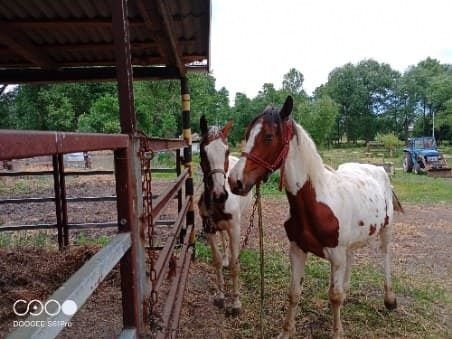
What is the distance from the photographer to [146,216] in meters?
1.62

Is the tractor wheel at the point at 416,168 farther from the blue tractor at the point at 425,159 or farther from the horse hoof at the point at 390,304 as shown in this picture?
the horse hoof at the point at 390,304

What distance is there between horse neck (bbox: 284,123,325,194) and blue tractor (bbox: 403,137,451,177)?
15.9 metres

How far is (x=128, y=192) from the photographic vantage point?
51.7 inches

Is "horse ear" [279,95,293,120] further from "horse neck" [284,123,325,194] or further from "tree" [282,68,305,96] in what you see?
"tree" [282,68,305,96]

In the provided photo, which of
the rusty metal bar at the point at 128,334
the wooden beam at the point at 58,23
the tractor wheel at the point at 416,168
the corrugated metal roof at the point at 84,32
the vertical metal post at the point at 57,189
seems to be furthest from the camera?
the tractor wheel at the point at 416,168

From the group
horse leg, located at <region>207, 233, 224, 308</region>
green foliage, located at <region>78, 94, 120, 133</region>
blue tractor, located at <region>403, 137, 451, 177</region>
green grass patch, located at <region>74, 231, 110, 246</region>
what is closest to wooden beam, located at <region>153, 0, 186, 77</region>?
horse leg, located at <region>207, 233, 224, 308</region>

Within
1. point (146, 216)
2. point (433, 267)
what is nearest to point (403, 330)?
point (433, 267)

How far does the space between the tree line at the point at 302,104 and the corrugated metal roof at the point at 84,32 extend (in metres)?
10.9

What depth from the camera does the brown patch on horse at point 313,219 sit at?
2.80 meters

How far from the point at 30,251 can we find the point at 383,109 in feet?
167

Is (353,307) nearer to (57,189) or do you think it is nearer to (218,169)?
(218,169)

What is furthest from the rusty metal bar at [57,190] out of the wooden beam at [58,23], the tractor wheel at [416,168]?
the tractor wheel at [416,168]

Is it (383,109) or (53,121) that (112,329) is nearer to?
(53,121)

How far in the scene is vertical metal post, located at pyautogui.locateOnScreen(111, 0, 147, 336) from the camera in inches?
51.7
